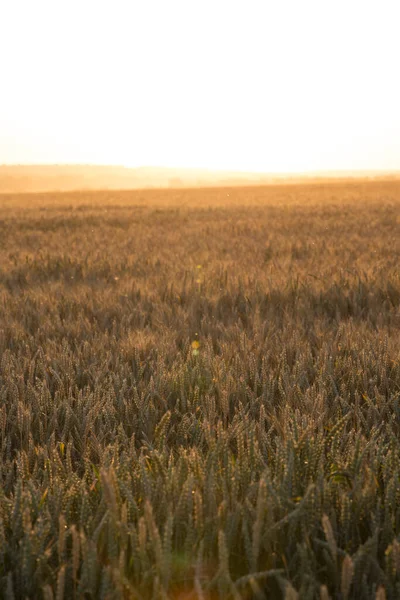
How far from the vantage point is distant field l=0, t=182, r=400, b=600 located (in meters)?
1.03

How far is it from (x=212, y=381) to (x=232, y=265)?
3.31 meters

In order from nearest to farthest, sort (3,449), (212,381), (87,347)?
1. (3,449)
2. (212,381)
3. (87,347)

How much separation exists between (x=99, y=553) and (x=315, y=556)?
444 millimetres

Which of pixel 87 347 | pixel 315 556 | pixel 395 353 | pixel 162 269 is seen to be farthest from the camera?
pixel 162 269

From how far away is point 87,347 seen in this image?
2795mm

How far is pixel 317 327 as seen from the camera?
310cm

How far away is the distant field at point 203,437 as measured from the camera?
3.38ft

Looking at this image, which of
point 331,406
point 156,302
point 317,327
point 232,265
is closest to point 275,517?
point 331,406

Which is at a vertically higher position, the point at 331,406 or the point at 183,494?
the point at 183,494

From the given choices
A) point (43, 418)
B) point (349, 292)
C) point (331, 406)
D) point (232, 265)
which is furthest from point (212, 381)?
point (232, 265)

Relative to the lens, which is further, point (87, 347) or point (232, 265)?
point (232, 265)

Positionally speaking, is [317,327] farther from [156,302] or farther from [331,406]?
[156,302]

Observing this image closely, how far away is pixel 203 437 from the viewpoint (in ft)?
5.76

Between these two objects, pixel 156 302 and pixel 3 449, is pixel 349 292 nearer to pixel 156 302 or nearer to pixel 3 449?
pixel 156 302
